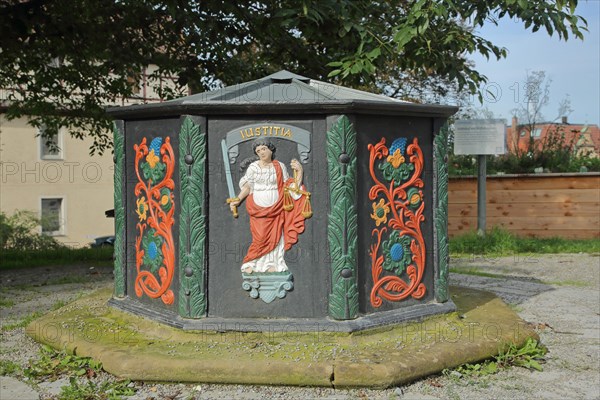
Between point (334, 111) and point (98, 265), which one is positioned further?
point (98, 265)

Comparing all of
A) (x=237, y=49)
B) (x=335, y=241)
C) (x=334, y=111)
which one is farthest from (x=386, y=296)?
(x=237, y=49)

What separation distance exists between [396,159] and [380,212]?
470 mm

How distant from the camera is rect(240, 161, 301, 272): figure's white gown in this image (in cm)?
516

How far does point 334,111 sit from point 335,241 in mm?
989

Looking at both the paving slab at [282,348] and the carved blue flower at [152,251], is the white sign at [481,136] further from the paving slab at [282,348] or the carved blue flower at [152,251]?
the carved blue flower at [152,251]

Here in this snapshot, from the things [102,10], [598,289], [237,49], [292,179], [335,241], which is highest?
[102,10]

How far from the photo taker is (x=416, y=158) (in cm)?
566

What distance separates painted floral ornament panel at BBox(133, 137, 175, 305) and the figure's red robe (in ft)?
2.40

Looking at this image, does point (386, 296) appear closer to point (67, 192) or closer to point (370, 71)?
point (370, 71)

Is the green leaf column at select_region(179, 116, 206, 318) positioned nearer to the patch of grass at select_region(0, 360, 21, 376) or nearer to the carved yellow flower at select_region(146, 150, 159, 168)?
the carved yellow flower at select_region(146, 150, 159, 168)

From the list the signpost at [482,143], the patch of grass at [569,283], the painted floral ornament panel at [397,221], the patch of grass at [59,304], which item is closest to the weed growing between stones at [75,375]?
the patch of grass at [59,304]

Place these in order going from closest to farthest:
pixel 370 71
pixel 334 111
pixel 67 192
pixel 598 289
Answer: pixel 334 111
pixel 370 71
pixel 598 289
pixel 67 192

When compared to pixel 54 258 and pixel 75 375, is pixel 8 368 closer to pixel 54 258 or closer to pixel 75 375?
pixel 75 375

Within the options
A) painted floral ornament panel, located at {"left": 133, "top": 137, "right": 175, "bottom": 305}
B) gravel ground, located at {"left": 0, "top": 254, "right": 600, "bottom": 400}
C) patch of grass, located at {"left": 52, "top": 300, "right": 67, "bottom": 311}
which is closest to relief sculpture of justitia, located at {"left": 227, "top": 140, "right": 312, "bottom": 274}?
painted floral ornament panel, located at {"left": 133, "top": 137, "right": 175, "bottom": 305}
